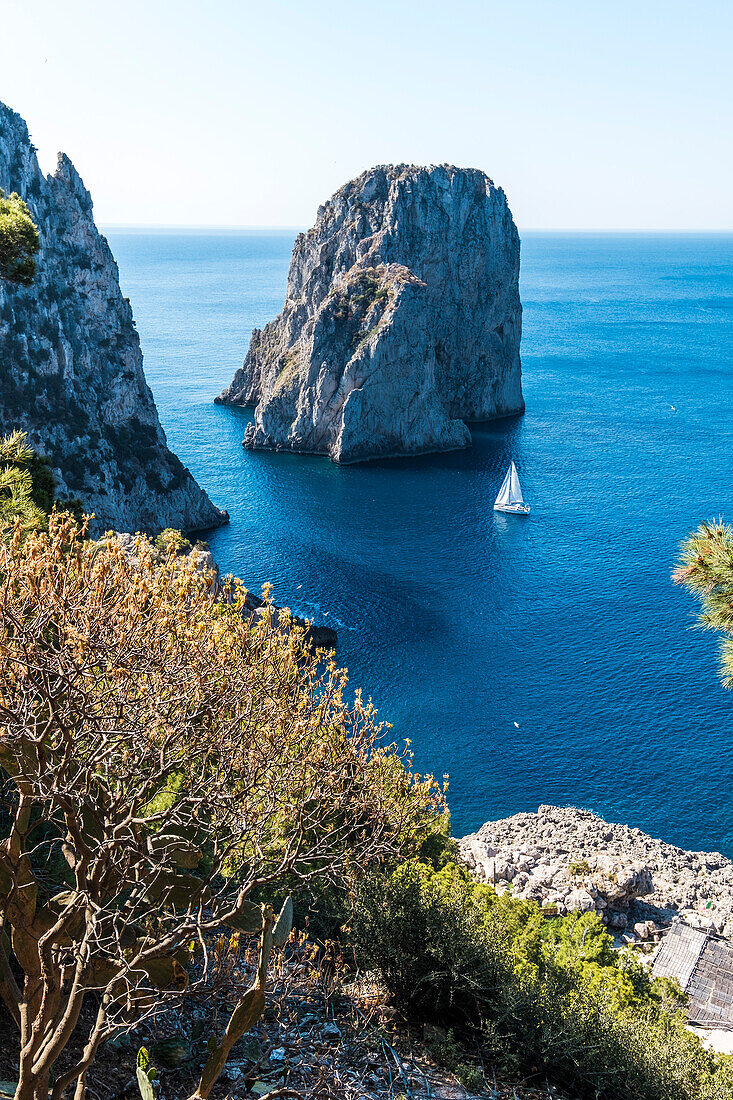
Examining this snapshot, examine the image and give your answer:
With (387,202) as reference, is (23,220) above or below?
below

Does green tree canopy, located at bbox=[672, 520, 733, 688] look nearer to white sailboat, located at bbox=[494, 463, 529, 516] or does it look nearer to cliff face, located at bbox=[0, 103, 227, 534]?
cliff face, located at bbox=[0, 103, 227, 534]

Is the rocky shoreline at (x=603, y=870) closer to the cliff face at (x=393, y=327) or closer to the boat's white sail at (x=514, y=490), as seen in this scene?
the boat's white sail at (x=514, y=490)

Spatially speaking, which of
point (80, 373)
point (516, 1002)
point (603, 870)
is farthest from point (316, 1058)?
point (80, 373)

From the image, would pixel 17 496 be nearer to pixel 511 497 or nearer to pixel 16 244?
pixel 16 244

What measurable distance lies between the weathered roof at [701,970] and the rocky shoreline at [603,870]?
2.13 metres

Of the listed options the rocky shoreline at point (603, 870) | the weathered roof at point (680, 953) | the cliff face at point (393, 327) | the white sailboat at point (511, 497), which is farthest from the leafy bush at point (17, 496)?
the cliff face at point (393, 327)

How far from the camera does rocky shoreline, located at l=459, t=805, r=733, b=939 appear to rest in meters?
33.8

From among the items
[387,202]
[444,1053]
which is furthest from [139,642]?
[387,202]

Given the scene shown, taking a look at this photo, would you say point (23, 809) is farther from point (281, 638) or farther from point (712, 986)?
point (712, 986)

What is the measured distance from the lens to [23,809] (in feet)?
32.7

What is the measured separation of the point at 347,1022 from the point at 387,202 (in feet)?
437

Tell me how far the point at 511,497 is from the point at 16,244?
74.7 meters

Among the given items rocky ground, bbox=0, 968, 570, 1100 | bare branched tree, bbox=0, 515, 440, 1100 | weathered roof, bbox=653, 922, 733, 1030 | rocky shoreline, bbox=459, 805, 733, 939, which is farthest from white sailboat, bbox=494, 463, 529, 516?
rocky ground, bbox=0, 968, 570, 1100

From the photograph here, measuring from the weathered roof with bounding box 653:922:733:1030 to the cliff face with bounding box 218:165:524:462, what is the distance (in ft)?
290
